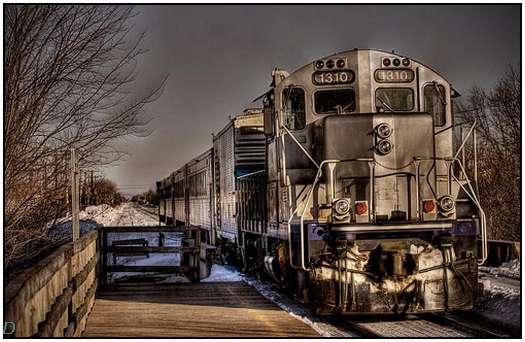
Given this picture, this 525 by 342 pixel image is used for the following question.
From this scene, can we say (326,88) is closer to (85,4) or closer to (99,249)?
(85,4)

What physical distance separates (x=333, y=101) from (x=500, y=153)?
5.18m

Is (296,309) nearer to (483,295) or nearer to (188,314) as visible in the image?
(188,314)

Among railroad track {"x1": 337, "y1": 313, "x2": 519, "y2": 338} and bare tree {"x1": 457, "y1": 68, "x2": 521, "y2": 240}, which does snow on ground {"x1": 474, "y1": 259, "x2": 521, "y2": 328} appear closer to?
railroad track {"x1": 337, "y1": 313, "x2": 519, "y2": 338}

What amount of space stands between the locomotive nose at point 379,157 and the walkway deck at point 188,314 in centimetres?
215

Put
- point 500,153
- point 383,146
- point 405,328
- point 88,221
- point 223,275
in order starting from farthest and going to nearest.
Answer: point 88,221, point 223,275, point 500,153, point 383,146, point 405,328

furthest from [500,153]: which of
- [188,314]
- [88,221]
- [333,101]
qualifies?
[88,221]

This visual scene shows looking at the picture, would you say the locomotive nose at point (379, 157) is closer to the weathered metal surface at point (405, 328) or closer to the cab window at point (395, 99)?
the cab window at point (395, 99)

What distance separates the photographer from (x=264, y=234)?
40.2 ft

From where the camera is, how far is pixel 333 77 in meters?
10.2

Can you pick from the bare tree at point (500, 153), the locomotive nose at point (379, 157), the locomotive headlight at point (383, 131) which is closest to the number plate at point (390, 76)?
the locomotive nose at point (379, 157)

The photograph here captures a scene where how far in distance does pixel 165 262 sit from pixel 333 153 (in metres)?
11.2

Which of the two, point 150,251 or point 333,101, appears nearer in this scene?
point 333,101

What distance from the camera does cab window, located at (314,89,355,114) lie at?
10.2 metres

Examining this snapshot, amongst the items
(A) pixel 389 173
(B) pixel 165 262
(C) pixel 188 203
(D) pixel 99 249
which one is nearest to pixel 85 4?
(A) pixel 389 173
